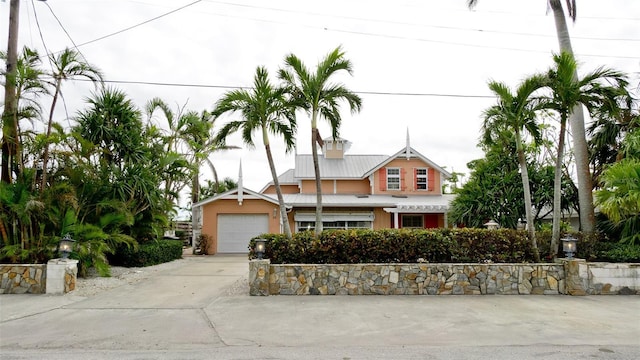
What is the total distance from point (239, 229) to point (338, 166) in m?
7.17

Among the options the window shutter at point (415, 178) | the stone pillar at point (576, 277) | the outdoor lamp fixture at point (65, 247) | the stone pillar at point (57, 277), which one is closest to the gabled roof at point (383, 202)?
the window shutter at point (415, 178)

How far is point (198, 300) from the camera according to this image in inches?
312

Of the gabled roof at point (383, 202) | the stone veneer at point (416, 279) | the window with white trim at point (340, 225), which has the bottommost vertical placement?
the stone veneer at point (416, 279)

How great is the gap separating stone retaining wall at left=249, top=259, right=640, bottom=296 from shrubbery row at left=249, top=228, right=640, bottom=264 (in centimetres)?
39

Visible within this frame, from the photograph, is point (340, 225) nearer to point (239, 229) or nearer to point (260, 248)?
point (239, 229)

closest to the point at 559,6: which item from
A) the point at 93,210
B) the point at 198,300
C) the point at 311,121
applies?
the point at 311,121

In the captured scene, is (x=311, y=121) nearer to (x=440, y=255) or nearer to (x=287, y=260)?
(x=287, y=260)

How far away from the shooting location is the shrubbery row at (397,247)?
353 inches

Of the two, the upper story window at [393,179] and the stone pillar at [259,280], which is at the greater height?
the upper story window at [393,179]

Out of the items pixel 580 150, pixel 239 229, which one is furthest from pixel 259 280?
pixel 239 229

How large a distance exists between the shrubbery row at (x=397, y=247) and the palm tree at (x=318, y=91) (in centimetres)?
51

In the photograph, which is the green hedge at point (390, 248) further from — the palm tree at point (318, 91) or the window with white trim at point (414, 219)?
the window with white trim at point (414, 219)

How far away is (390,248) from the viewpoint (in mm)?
8969

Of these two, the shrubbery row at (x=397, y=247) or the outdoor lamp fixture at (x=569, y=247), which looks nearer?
the outdoor lamp fixture at (x=569, y=247)
